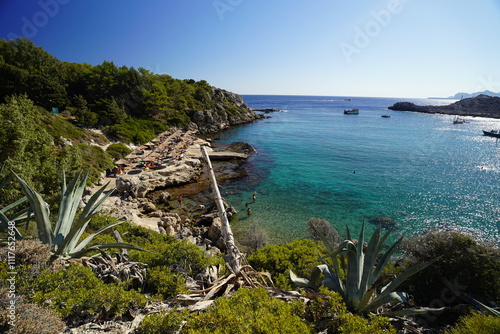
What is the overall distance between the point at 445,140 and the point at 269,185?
158 feet

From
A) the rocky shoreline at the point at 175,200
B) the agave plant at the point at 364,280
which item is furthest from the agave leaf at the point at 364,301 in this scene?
the rocky shoreline at the point at 175,200

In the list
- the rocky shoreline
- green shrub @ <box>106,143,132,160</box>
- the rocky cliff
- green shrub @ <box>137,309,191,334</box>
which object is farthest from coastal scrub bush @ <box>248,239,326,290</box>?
the rocky cliff

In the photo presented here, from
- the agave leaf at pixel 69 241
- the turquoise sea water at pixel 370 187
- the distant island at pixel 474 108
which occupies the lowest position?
the turquoise sea water at pixel 370 187

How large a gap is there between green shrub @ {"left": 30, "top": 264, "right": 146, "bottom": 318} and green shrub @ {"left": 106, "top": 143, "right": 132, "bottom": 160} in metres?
28.4

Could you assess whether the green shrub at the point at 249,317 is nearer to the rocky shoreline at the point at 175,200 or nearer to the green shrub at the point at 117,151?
the rocky shoreline at the point at 175,200

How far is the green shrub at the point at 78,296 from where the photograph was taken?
307 cm

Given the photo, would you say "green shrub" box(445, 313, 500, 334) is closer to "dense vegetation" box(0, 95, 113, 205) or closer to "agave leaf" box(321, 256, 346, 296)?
"agave leaf" box(321, 256, 346, 296)

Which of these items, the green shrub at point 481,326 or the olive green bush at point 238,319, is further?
the green shrub at point 481,326

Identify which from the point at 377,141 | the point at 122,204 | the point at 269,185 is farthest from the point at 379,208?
the point at 377,141

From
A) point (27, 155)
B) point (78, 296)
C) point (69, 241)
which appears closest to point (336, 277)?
point (78, 296)

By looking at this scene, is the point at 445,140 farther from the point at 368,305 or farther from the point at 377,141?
the point at 368,305

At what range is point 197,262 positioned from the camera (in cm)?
520

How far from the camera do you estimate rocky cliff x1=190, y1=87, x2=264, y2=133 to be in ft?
186

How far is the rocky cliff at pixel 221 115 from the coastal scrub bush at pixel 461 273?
5217 cm
